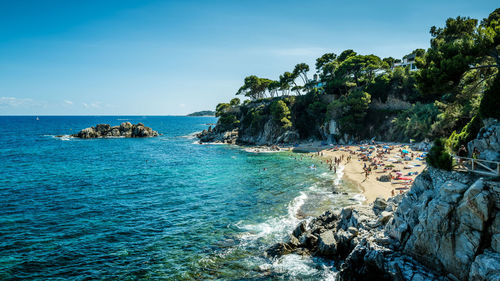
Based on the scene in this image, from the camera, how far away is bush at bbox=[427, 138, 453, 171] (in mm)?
14750

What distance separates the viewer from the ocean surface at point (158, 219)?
16.8 metres

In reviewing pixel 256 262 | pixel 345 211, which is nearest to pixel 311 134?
pixel 345 211

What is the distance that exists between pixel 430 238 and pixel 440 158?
15.2ft

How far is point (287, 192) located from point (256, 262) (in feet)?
49.5

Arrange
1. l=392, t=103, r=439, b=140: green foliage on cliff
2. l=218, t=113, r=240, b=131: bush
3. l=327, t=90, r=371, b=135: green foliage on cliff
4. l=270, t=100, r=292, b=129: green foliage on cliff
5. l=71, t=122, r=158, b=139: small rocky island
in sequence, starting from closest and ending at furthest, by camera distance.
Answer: l=392, t=103, r=439, b=140: green foliage on cliff, l=327, t=90, r=371, b=135: green foliage on cliff, l=270, t=100, r=292, b=129: green foliage on cliff, l=218, t=113, r=240, b=131: bush, l=71, t=122, r=158, b=139: small rocky island

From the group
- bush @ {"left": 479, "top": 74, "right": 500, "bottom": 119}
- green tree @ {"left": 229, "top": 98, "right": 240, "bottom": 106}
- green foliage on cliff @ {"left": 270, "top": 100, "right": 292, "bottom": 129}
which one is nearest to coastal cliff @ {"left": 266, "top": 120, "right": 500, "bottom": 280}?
bush @ {"left": 479, "top": 74, "right": 500, "bottom": 119}

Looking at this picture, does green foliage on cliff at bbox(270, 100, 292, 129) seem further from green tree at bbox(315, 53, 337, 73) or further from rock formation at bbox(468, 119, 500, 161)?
rock formation at bbox(468, 119, 500, 161)

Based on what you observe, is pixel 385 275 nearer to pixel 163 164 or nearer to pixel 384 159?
pixel 384 159

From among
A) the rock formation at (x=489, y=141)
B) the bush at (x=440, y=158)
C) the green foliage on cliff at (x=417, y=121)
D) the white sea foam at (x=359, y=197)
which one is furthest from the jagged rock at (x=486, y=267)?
the green foliage on cliff at (x=417, y=121)

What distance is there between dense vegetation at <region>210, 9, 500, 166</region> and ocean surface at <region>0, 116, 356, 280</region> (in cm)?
1347

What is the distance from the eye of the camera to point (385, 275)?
1373cm

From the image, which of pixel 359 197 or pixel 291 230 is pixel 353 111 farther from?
pixel 291 230

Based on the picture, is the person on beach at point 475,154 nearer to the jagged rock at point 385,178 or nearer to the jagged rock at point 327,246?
the jagged rock at point 327,246

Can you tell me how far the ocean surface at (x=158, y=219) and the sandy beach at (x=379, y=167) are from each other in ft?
8.84
